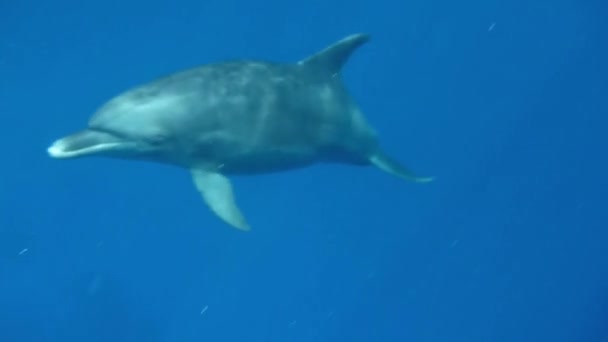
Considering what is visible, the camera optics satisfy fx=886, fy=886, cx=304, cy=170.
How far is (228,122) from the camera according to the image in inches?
351

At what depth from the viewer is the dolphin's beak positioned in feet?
27.6

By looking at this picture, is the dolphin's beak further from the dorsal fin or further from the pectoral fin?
the dorsal fin

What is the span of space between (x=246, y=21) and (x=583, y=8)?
937cm

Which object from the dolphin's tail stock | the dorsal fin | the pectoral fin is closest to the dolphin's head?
the pectoral fin

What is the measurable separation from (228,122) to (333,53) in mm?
1711

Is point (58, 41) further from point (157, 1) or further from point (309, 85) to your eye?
point (309, 85)

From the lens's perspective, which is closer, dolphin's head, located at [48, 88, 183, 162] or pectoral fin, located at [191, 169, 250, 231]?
dolphin's head, located at [48, 88, 183, 162]

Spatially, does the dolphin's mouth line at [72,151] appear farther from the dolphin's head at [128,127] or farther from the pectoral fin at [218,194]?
the pectoral fin at [218,194]

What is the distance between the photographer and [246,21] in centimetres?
1933

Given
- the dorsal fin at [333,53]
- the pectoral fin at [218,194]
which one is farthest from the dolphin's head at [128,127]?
the dorsal fin at [333,53]

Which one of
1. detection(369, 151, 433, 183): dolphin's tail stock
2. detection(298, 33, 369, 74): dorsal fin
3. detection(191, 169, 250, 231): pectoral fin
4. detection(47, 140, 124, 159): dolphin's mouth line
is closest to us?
detection(47, 140, 124, 159): dolphin's mouth line

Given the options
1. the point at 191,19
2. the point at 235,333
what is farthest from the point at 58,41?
the point at 235,333

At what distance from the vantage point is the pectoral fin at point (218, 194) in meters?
9.02

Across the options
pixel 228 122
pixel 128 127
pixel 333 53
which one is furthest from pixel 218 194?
pixel 333 53
